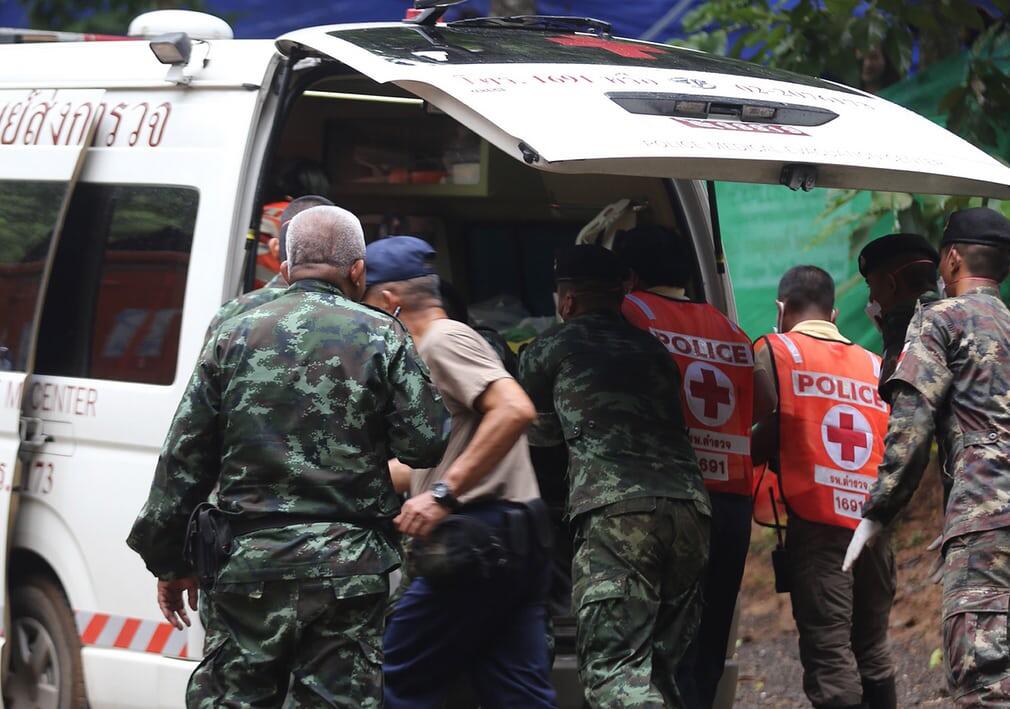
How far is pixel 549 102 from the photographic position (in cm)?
427

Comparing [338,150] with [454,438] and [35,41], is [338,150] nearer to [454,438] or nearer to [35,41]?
[35,41]

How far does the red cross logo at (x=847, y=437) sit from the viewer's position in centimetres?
568

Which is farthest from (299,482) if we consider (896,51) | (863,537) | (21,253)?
(896,51)

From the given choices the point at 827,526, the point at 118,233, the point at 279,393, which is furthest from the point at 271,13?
the point at 279,393

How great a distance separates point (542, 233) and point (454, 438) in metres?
2.72

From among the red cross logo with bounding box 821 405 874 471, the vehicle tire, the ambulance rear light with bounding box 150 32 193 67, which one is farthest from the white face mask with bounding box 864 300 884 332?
→ the vehicle tire

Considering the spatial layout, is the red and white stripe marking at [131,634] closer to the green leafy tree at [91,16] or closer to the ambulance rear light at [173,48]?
the ambulance rear light at [173,48]

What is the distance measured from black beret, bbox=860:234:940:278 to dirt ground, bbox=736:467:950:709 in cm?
213

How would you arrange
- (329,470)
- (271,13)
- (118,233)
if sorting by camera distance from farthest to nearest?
1. (271,13)
2. (118,233)
3. (329,470)

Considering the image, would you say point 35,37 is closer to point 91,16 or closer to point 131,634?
point 131,634

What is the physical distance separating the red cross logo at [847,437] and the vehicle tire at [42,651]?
2.76 meters

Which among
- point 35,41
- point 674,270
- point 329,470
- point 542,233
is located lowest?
point 329,470

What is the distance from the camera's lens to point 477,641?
4.71 m

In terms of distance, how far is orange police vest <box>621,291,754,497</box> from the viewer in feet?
17.7
